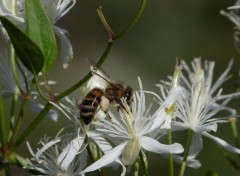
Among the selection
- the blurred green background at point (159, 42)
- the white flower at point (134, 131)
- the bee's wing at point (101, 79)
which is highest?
the bee's wing at point (101, 79)

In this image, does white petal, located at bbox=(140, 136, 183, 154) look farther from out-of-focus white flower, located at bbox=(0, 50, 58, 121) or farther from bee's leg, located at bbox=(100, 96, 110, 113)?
out-of-focus white flower, located at bbox=(0, 50, 58, 121)

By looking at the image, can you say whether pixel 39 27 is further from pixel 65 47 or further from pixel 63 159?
pixel 63 159

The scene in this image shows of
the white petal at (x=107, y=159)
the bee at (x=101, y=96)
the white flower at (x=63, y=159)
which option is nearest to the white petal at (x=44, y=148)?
the white flower at (x=63, y=159)

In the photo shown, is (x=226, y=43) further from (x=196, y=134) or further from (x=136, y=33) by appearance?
(x=196, y=134)

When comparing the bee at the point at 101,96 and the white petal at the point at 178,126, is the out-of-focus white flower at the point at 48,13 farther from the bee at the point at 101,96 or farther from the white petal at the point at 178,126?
the white petal at the point at 178,126

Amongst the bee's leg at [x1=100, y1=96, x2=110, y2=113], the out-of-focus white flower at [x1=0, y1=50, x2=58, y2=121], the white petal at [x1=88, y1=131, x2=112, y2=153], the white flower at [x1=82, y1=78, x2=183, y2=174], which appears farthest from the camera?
the out-of-focus white flower at [x1=0, y1=50, x2=58, y2=121]

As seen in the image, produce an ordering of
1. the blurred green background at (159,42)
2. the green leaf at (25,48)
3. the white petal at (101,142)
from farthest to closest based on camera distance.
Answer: the blurred green background at (159,42), the white petal at (101,142), the green leaf at (25,48)

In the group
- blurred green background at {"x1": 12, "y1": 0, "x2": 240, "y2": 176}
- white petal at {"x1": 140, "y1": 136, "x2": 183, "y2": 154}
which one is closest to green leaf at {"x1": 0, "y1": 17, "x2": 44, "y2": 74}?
white petal at {"x1": 140, "y1": 136, "x2": 183, "y2": 154}

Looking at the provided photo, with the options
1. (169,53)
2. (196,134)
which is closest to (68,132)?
(196,134)
